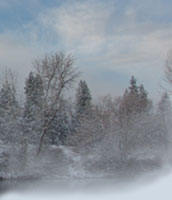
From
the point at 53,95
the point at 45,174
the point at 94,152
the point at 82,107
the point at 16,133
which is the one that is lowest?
the point at 45,174

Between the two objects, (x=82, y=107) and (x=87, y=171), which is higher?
(x=82, y=107)

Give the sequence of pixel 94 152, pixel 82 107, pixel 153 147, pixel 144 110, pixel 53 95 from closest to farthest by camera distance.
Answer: pixel 53 95, pixel 94 152, pixel 153 147, pixel 144 110, pixel 82 107

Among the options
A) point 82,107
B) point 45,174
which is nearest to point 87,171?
point 45,174

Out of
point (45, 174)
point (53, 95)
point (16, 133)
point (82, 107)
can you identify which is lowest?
point (45, 174)

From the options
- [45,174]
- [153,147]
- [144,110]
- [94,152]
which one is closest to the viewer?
[45,174]

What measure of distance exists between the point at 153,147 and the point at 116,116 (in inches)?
200

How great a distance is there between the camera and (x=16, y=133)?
94.5 feet

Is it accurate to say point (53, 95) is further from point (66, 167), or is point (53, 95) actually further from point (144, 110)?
point (144, 110)

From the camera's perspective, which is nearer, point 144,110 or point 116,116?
point 116,116

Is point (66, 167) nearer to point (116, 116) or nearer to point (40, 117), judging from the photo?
point (40, 117)

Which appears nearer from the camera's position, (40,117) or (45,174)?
(45,174)

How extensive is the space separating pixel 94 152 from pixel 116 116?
4.44 metres

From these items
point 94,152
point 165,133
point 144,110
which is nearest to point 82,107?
point 144,110

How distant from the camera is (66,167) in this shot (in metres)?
28.4
